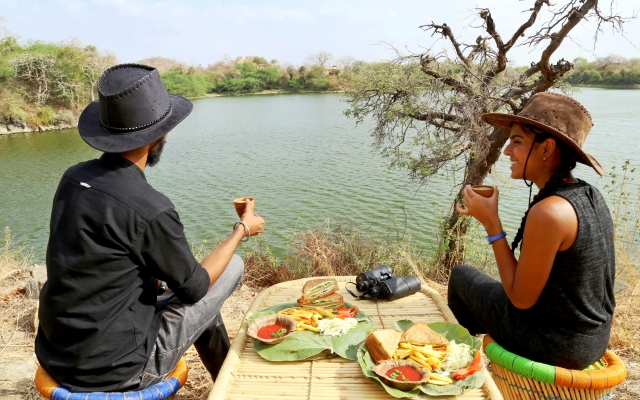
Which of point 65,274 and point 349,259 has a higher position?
point 65,274

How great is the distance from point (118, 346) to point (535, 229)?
5.79ft

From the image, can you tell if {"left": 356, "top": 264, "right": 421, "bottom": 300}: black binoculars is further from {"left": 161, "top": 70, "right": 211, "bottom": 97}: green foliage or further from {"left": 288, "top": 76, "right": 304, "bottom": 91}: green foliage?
{"left": 288, "top": 76, "right": 304, "bottom": 91}: green foliage

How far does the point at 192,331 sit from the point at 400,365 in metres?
0.96

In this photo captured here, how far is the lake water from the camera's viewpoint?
27.3 ft

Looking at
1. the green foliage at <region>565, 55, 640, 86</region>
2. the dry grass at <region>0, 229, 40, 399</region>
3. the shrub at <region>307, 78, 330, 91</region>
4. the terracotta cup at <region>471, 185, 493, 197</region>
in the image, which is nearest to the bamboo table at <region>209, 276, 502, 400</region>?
the terracotta cup at <region>471, 185, 493, 197</region>

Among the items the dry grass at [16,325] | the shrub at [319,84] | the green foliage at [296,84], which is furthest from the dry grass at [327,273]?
the green foliage at [296,84]

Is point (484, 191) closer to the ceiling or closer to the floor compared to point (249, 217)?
closer to the ceiling

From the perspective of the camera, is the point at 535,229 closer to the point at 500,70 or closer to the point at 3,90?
the point at 500,70

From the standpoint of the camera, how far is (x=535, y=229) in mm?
1859

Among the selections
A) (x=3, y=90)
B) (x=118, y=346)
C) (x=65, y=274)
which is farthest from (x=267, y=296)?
(x=3, y=90)

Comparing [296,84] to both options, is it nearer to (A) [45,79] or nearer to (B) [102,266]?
(A) [45,79]

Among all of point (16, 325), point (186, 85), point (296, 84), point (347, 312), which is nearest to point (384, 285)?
point (347, 312)

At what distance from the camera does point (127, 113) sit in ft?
5.92

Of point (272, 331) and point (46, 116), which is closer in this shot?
point (272, 331)
